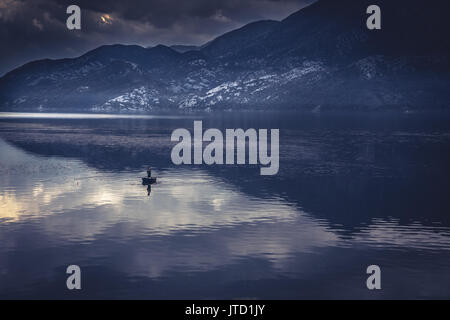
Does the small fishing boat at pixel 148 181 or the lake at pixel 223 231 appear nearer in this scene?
the lake at pixel 223 231

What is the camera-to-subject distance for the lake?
144 ft

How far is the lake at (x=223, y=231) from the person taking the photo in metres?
43.8

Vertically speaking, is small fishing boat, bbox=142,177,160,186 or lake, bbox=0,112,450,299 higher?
small fishing boat, bbox=142,177,160,186

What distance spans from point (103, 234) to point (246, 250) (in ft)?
55.1

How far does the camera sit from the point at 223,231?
6094cm

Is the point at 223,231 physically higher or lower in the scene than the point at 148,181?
lower

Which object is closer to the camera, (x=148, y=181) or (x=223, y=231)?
(x=223, y=231)

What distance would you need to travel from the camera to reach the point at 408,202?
266 ft

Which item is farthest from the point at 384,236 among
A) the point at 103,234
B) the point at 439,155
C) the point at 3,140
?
the point at 3,140

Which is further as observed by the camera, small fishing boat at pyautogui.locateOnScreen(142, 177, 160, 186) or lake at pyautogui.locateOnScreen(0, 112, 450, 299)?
small fishing boat at pyautogui.locateOnScreen(142, 177, 160, 186)

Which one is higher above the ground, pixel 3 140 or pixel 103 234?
pixel 3 140

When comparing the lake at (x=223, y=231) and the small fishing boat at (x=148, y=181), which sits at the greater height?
the small fishing boat at (x=148, y=181)
